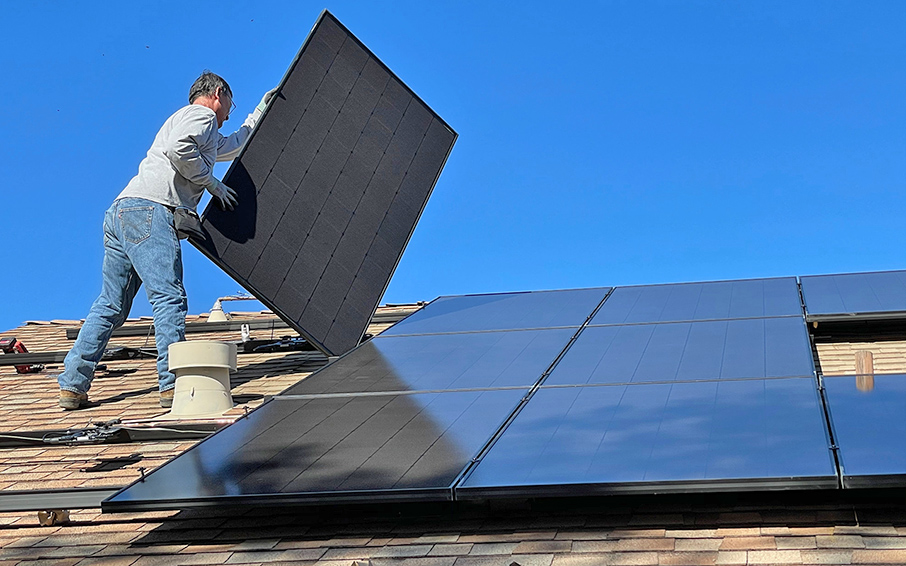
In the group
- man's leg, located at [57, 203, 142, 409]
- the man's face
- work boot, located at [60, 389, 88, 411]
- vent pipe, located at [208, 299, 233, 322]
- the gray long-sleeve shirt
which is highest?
vent pipe, located at [208, 299, 233, 322]

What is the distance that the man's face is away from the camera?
7219 millimetres

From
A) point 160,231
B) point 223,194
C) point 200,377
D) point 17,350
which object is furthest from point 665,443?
point 17,350

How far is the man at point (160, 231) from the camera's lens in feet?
22.4

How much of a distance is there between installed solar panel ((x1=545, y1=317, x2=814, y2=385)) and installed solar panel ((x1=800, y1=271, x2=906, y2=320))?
663 mm

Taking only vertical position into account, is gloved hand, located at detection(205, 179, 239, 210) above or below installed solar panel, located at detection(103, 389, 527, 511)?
above

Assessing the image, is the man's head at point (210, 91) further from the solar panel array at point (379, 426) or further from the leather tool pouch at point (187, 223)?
the solar panel array at point (379, 426)

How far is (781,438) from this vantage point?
12.5 ft

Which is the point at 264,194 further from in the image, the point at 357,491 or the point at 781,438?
the point at 781,438

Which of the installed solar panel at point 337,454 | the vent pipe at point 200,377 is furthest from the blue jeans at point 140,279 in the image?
the installed solar panel at point 337,454

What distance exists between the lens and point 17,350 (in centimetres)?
1023

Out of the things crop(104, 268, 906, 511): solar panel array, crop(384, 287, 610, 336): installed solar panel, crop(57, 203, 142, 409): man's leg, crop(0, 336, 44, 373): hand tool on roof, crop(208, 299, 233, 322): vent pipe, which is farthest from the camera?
crop(208, 299, 233, 322): vent pipe

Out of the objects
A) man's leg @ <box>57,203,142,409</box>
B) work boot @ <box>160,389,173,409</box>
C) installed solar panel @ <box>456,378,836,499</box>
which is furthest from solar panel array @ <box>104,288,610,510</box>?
man's leg @ <box>57,203,142,409</box>

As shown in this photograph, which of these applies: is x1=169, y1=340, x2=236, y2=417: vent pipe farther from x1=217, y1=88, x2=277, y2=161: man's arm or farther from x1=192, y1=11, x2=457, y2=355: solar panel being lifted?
x1=217, y1=88, x2=277, y2=161: man's arm

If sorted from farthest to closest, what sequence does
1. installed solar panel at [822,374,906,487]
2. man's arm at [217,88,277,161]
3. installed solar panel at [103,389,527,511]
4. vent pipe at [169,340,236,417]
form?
man's arm at [217,88,277,161]
vent pipe at [169,340,236,417]
installed solar panel at [103,389,527,511]
installed solar panel at [822,374,906,487]
